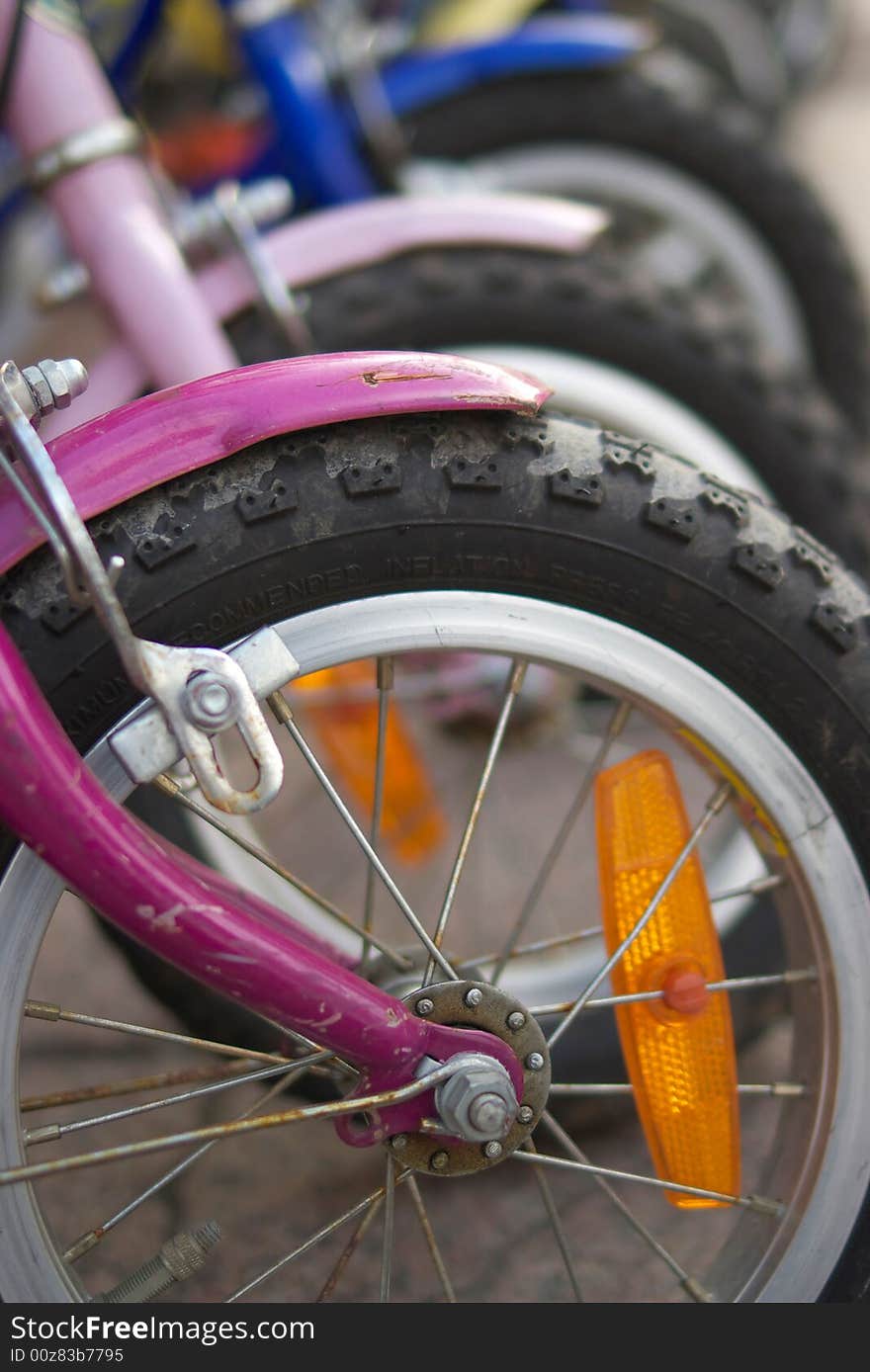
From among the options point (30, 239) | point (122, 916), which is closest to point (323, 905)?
point (122, 916)

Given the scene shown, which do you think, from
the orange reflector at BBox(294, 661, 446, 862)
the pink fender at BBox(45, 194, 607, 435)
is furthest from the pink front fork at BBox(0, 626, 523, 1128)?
the orange reflector at BBox(294, 661, 446, 862)

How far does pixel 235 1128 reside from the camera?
2.44 ft

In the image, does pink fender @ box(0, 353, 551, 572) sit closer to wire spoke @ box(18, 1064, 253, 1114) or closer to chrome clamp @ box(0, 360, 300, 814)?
chrome clamp @ box(0, 360, 300, 814)

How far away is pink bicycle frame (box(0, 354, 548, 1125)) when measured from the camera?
0.69 meters

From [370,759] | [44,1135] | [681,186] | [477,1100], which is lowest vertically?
[477,1100]

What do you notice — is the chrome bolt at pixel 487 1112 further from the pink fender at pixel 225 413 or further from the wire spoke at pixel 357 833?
the pink fender at pixel 225 413

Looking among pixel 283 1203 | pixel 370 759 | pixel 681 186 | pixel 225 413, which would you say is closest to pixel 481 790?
pixel 225 413

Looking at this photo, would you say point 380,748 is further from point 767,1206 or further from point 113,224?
point 113,224

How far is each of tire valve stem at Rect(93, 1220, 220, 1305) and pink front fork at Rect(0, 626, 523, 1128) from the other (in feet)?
0.53

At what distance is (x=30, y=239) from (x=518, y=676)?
2075 millimetres

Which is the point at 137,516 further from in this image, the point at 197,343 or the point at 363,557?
the point at 197,343

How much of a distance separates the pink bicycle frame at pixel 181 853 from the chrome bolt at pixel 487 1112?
0.03 meters

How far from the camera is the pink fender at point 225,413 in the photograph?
29.0 inches

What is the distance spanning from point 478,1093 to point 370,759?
2.56 ft
